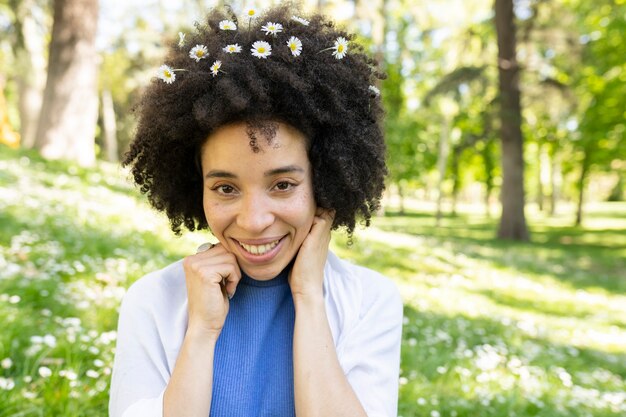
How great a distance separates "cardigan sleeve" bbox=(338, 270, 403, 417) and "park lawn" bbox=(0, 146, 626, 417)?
0.70 metres

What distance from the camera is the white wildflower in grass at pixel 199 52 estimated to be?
1739 mm

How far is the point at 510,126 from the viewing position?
1503 cm

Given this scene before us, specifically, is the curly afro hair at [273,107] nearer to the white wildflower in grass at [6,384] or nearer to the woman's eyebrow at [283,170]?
the woman's eyebrow at [283,170]

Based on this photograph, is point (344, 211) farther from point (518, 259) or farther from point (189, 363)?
point (518, 259)

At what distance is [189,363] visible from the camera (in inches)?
60.2

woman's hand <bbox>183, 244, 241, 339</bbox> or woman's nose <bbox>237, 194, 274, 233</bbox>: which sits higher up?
woman's nose <bbox>237, 194, 274, 233</bbox>

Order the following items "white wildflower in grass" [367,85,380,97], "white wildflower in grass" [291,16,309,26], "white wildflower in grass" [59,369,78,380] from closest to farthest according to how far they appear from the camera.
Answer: "white wildflower in grass" [291,16,309,26]
"white wildflower in grass" [367,85,380,97]
"white wildflower in grass" [59,369,78,380]

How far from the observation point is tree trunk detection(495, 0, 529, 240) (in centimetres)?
1467

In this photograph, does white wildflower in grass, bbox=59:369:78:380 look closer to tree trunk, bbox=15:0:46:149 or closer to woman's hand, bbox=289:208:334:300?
woman's hand, bbox=289:208:334:300

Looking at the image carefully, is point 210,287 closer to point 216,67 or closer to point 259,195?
point 259,195

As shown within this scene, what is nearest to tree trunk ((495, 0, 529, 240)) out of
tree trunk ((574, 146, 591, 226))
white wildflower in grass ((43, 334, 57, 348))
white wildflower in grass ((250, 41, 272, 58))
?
tree trunk ((574, 146, 591, 226))

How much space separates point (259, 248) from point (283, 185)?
21cm

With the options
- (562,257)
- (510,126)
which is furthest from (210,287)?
(510,126)

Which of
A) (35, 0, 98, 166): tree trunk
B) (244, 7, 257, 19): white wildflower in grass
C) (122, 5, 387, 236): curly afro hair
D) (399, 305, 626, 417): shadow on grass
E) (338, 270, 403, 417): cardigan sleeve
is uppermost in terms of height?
(35, 0, 98, 166): tree trunk
